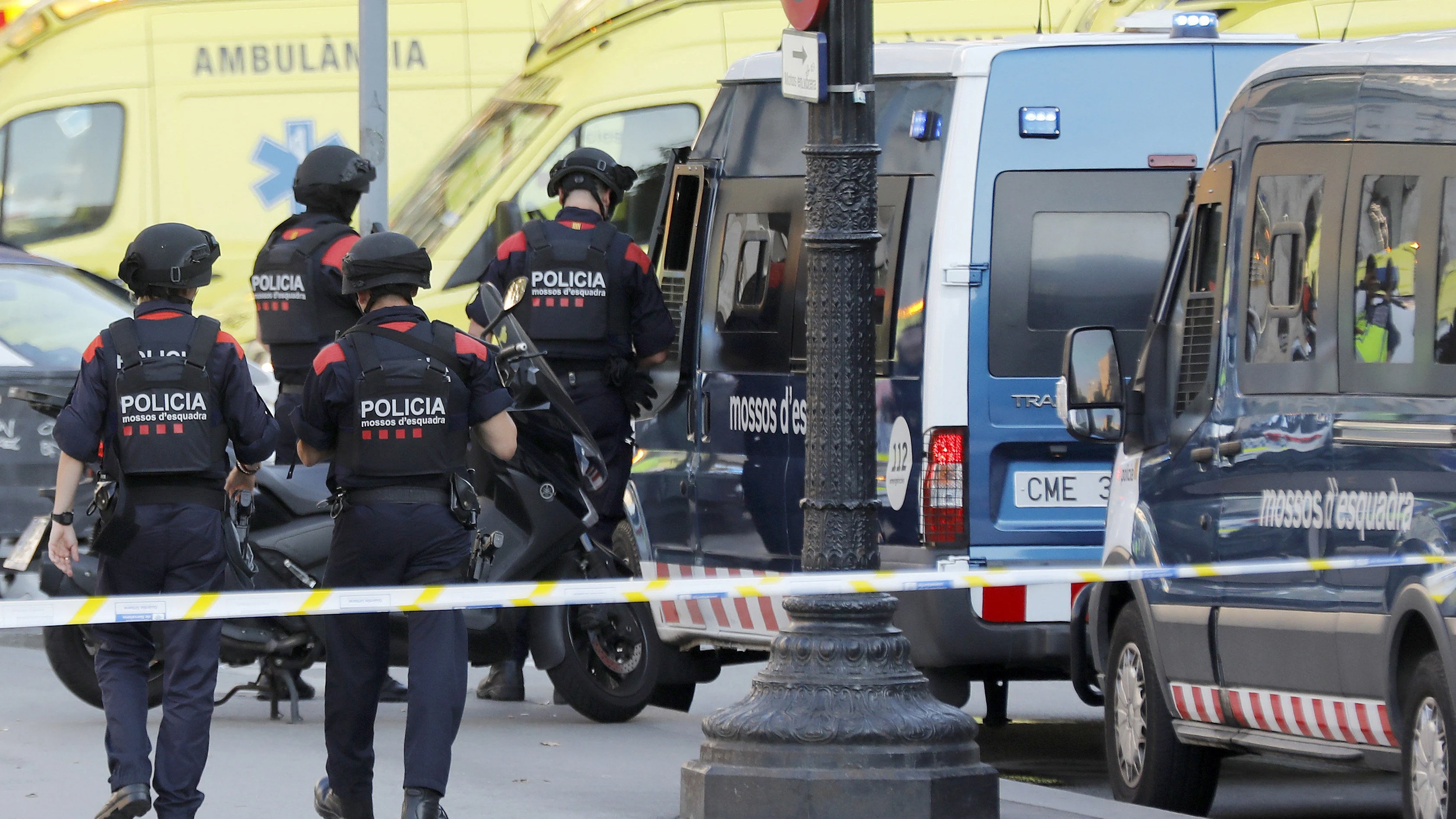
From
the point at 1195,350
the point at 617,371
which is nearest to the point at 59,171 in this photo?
the point at 617,371

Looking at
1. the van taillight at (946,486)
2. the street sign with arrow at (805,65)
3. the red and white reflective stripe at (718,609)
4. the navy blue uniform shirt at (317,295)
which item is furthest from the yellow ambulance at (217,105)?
the street sign with arrow at (805,65)

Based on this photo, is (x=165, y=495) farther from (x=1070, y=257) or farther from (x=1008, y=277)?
(x=1070, y=257)

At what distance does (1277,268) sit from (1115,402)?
2.74ft

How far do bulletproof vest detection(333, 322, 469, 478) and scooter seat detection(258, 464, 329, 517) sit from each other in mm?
2420

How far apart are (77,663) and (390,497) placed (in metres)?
2.79

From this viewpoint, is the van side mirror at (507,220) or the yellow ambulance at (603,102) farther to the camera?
the yellow ambulance at (603,102)

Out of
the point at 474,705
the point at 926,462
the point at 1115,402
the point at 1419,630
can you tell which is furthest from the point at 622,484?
the point at 1419,630

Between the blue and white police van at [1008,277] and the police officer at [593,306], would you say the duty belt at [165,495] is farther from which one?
the police officer at [593,306]

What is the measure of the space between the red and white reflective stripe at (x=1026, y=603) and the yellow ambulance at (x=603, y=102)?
615 cm

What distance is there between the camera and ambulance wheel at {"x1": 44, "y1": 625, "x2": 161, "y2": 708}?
28.1 feet

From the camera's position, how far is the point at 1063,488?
823 centimetres

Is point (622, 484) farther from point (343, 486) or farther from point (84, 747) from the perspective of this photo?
point (343, 486)

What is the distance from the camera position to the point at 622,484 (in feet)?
31.0

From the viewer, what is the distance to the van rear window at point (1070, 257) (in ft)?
26.6
